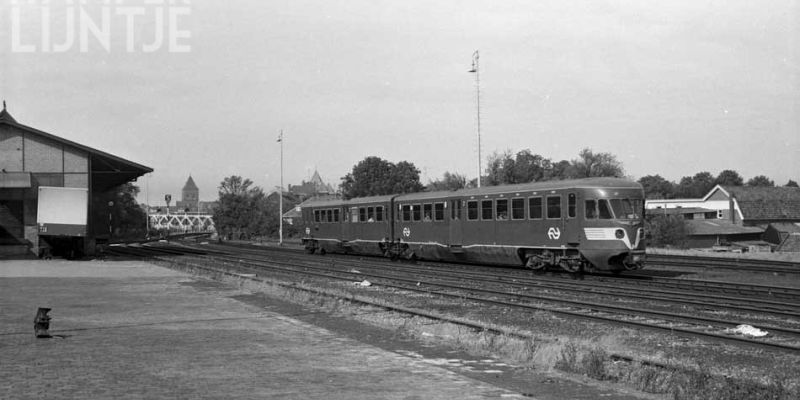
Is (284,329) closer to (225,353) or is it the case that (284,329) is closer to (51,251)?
(225,353)

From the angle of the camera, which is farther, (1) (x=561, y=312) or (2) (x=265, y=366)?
(1) (x=561, y=312)

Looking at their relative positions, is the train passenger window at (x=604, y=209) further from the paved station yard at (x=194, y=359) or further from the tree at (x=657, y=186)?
the tree at (x=657, y=186)

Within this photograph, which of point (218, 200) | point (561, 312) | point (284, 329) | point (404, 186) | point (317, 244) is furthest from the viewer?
point (404, 186)

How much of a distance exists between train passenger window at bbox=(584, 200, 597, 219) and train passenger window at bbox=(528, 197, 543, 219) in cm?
193

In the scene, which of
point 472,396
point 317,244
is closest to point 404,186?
point 317,244

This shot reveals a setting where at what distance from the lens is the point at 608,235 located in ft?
71.3

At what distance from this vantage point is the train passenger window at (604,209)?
71.9 feet

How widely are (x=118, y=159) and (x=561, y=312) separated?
3270 cm

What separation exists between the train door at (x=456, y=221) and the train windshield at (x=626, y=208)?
24.0ft

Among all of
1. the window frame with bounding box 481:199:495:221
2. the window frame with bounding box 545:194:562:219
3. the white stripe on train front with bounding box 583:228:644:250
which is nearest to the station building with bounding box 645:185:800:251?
the window frame with bounding box 481:199:495:221

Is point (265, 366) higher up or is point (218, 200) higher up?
point (218, 200)

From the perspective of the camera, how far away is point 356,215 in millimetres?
37094

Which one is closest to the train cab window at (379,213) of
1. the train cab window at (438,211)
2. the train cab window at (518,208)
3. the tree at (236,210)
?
the train cab window at (438,211)

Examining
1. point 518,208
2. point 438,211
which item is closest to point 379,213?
point 438,211
